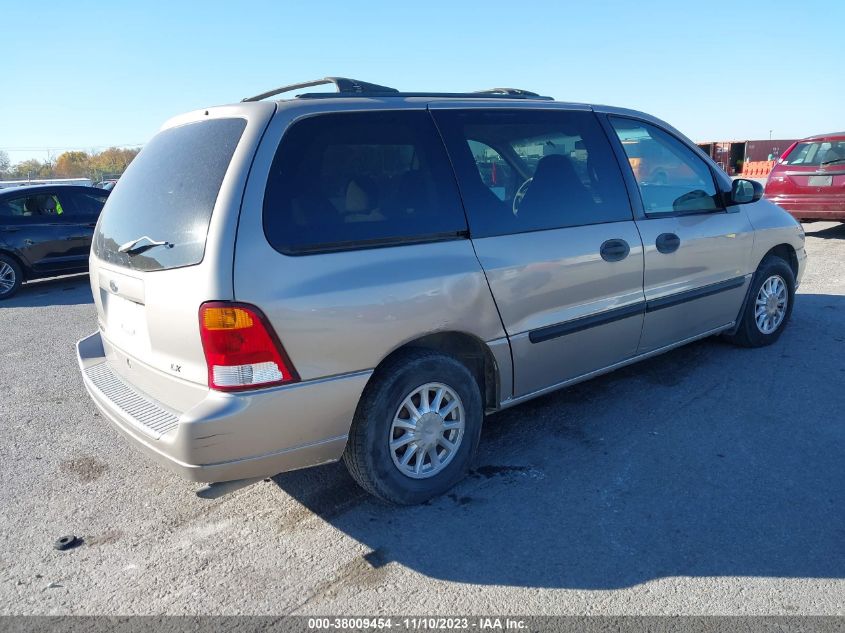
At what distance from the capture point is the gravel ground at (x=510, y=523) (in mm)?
2535

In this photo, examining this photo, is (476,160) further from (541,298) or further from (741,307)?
(741,307)

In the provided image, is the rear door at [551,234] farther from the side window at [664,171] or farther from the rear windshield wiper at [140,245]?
the rear windshield wiper at [140,245]

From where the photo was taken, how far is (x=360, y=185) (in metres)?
2.92

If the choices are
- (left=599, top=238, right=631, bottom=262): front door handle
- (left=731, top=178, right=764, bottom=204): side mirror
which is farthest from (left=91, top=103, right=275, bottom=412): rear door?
(left=731, top=178, right=764, bottom=204): side mirror

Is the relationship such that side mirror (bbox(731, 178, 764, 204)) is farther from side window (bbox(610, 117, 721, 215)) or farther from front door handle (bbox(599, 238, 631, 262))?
front door handle (bbox(599, 238, 631, 262))

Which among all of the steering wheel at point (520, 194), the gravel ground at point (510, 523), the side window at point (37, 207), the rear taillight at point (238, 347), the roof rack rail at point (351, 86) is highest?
the roof rack rail at point (351, 86)

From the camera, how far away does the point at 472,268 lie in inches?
124

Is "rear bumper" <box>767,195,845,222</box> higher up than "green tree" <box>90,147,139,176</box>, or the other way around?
"green tree" <box>90,147,139,176</box>

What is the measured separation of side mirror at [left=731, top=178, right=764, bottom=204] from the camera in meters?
4.66

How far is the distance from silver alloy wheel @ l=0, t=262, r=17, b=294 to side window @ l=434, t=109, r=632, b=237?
860 centimetres

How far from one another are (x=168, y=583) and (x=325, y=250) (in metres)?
1.52

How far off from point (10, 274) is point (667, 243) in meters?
9.21

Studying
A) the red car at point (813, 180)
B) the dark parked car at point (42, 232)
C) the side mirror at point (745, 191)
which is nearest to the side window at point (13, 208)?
the dark parked car at point (42, 232)

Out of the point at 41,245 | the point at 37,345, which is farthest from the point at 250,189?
the point at 41,245
